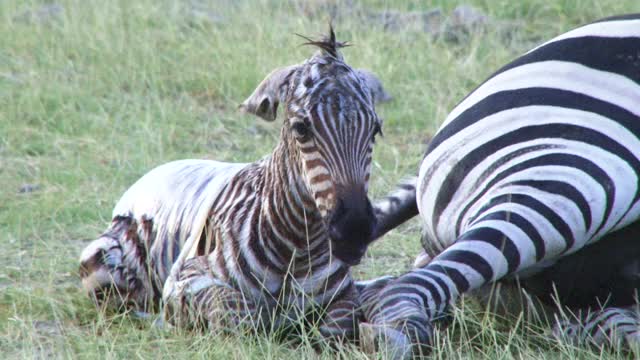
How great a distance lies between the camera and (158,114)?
8008mm

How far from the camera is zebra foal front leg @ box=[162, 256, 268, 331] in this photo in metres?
4.32

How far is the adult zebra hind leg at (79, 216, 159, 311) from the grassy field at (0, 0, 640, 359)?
111 millimetres

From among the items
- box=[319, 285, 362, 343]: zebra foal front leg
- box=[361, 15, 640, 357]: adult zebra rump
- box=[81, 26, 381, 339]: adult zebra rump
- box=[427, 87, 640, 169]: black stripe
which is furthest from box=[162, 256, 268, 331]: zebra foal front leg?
box=[427, 87, 640, 169]: black stripe

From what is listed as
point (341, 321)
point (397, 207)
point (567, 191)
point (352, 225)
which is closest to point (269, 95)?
point (352, 225)

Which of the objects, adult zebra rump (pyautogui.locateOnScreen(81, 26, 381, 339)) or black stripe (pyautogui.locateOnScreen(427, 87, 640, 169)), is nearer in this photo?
adult zebra rump (pyautogui.locateOnScreen(81, 26, 381, 339))

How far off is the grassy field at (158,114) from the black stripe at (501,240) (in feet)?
0.91

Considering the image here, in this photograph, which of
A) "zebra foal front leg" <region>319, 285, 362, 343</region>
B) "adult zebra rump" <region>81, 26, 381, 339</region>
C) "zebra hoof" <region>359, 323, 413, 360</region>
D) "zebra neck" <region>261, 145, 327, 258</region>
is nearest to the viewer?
"zebra hoof" <region>359, 323, 413, 360</region>

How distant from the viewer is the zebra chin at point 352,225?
3.85m

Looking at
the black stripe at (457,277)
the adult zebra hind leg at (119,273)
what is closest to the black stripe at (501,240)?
the black stripe at (457,277)

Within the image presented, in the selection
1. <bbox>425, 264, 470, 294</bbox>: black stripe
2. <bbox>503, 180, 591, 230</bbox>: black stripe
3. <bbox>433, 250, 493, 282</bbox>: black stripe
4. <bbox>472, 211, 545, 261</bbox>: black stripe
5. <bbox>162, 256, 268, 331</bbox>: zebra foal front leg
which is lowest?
<bbox>162, 256, 268, 331</bbox>: zebra foal front leg

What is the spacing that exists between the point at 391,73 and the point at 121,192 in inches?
→ 100

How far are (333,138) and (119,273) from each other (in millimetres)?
1561

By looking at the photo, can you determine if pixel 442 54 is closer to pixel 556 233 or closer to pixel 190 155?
pixel 190 155

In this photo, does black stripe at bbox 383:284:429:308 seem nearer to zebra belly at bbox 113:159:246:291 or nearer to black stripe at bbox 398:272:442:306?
black stripe at bbox 398:272:442:306
